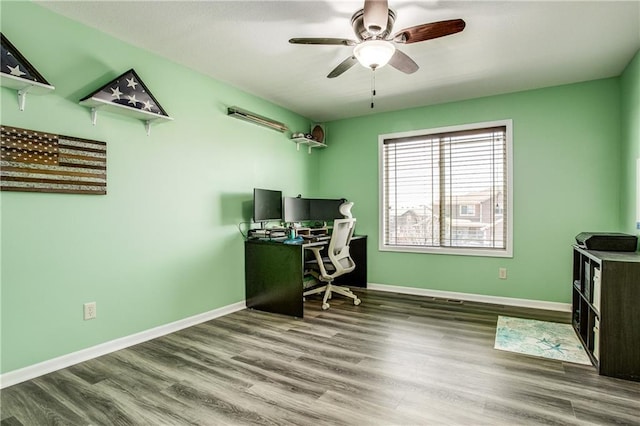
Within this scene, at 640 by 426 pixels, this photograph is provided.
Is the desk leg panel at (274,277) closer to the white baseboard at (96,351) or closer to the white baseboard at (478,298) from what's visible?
the white baseboard at (96,351)

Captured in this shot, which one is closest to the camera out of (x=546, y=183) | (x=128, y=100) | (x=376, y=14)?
(x=376, y=14)

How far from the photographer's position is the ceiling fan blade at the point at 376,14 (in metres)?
1.85

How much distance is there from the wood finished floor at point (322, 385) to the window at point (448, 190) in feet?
4.81

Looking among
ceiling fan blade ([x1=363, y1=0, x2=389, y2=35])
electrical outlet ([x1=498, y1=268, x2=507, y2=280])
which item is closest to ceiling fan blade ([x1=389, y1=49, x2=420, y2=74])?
ceiling fan blade ([x1=363, y1=0, x2=389, y2=35])

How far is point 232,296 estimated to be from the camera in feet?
12.3

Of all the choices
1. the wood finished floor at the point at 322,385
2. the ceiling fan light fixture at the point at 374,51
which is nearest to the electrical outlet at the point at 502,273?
the wood finished floor at the point at 322,385

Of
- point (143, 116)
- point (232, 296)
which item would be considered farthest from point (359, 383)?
point (143, 116)

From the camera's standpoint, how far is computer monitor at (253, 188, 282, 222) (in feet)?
12.4

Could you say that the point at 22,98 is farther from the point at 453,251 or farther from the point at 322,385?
the point at 453,251

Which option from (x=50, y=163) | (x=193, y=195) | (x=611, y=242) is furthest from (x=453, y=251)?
(x=50, y=163)

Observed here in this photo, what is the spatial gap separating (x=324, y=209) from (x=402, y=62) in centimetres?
255

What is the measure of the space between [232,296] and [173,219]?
1125 mm

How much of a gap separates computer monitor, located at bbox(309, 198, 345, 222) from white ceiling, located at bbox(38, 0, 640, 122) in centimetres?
146

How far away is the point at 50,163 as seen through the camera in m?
2.31
